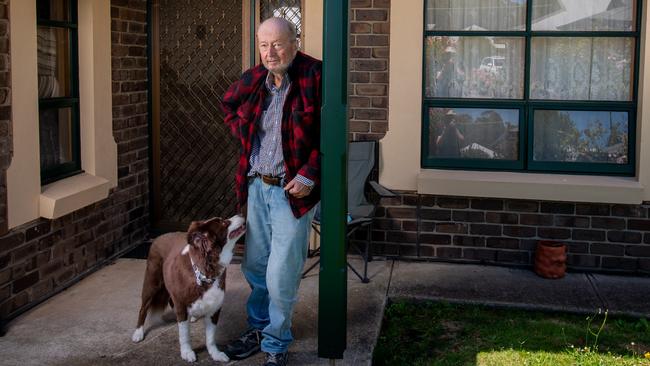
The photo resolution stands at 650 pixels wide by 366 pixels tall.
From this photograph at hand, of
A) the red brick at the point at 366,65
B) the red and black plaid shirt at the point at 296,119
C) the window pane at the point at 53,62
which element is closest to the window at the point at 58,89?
the window pane at the point at 53,62

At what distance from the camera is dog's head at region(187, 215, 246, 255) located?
4.93m

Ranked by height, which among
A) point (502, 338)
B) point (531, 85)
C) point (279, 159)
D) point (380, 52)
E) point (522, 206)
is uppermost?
point (380, 52)

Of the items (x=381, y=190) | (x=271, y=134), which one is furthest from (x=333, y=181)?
(x=381, y=190)

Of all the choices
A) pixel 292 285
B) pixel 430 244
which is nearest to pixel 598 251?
pixel 430 244

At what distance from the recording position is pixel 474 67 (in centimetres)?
743

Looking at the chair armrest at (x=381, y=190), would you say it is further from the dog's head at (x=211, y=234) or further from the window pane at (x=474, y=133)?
the dog's head at (x=211, y=234)

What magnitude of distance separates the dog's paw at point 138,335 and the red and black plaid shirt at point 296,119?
1240mm

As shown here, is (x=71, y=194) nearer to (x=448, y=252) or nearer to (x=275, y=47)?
(x=275, y=47)

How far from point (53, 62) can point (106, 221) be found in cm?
137

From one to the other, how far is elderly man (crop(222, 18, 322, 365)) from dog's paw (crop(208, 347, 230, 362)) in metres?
0.23

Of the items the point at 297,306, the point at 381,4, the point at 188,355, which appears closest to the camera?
the point at 188,355

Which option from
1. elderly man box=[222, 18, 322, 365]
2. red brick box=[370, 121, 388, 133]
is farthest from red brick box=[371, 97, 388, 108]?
elderly man box=[222, 18, 322, 365]

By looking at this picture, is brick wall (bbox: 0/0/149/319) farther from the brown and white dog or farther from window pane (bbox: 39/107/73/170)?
the brown and white dog

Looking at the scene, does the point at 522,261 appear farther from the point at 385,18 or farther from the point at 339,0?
the point at 339,0
